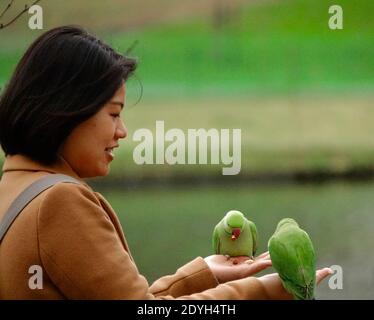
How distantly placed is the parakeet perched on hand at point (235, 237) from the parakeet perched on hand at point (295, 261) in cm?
14

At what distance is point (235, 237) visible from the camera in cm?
149

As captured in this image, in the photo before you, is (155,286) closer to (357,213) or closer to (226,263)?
(226,263)

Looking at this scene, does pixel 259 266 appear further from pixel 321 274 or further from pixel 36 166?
pixel 36 166

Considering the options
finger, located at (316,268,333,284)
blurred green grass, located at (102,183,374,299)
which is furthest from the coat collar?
blurred green grass, located at (102,183,374,299)

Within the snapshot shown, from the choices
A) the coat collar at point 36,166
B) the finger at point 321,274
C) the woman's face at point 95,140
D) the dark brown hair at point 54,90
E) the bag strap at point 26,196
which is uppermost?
the dark brown hair at point 54,90

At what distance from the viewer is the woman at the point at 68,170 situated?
1.18 m

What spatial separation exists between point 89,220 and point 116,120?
17 centimetres

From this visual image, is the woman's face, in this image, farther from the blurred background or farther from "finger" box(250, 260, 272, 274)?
the blurred background

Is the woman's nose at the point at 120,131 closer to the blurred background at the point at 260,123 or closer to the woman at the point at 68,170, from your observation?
the woman at the point at 68,170

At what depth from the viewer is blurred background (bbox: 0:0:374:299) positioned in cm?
284

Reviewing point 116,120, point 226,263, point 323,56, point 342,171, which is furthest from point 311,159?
point 116,120

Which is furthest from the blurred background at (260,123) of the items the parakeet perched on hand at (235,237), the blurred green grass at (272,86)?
the parakeet perched on hand at (235,237)

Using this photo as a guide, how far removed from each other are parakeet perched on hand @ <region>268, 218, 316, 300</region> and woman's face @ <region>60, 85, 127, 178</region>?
0.30 meters
